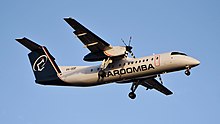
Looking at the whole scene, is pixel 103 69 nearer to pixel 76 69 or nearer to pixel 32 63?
pixel 76 69

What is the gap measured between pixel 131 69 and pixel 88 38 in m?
3.17

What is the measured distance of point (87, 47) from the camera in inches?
1144

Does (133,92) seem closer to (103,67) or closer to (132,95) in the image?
(132,95)

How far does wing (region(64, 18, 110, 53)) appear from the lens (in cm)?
2738

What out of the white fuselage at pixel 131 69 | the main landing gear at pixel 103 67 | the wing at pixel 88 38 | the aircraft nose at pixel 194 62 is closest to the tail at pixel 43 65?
the white fuselage at pixel 131 69

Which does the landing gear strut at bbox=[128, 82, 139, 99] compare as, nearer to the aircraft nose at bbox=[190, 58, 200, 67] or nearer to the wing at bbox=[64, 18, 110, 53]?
the wing at bbox=[64, 18, 110, 53]

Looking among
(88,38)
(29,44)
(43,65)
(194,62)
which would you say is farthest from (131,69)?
(29,44)

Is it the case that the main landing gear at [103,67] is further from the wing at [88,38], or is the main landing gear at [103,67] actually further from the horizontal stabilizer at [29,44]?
the horizontal stabilizer at [29,44]

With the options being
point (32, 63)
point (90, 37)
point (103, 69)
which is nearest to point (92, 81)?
point (103, 69)

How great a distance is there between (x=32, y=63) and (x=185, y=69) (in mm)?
10697

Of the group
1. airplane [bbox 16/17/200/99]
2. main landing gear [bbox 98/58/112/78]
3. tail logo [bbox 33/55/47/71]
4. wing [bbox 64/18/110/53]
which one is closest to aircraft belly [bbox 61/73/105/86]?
airplane [bbox 16/17/200/99]

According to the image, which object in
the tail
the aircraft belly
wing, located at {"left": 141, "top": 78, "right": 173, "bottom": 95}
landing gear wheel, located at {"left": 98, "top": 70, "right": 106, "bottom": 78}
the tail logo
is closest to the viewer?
landing gear wheel, located at {"left": 98, "top": 70, "right": 106, "bottom": 78}

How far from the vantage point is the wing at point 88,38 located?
89.8 feet

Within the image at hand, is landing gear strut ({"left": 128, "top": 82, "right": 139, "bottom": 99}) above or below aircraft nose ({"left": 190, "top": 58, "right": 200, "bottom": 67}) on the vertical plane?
below
